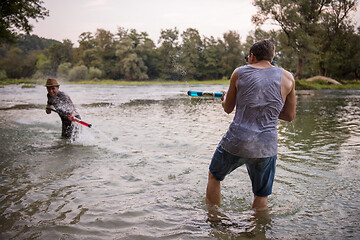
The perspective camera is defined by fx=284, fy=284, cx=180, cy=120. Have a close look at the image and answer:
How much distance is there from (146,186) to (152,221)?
1.32 meters

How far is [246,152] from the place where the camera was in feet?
10.5

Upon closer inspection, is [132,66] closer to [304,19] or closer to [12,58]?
[304,19]

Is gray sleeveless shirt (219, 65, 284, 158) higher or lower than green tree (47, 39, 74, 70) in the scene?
lower

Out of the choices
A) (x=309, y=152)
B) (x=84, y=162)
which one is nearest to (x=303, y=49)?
(x=309, y=152)

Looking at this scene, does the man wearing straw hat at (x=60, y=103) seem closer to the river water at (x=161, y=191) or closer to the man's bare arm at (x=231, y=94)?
the river water at (x=161, y=191)

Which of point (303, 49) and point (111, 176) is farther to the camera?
point (303, 49)

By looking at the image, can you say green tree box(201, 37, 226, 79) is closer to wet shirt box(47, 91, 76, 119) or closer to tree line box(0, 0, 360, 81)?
tree line box(0, 0, 360, 81)

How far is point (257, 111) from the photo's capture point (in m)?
3.19

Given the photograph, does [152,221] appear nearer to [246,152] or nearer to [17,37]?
[246,152]

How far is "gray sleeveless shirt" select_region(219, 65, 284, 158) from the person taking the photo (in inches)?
123

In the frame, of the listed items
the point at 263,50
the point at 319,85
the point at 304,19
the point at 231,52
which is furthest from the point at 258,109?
the point at 231,52

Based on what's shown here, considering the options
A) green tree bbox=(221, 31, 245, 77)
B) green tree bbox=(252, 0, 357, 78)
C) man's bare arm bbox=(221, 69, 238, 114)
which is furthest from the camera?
green tree bbox=(221, 31, 245, 77)

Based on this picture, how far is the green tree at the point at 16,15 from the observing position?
719 inches

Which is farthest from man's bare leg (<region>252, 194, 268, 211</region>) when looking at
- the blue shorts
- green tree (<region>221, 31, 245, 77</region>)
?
green tree (<region>221, 31, 245, 77</region>)
